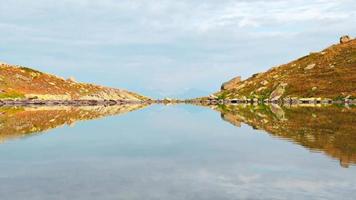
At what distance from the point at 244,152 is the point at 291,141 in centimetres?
859

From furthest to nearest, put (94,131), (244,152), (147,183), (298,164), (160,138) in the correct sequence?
1. (94,131)
2. (160,138)
3. (244,152)
4. (298,164)
5. (147,183)

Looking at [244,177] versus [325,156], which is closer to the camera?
[244,177]

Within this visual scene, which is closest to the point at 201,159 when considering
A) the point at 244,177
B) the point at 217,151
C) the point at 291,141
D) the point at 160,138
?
the point at 217,151

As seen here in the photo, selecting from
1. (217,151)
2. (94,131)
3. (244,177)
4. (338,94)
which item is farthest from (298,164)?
(338,94)

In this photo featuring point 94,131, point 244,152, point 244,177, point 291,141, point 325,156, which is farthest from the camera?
point 94,131

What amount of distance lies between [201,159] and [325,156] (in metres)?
9.37

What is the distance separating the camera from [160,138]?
5497 cm

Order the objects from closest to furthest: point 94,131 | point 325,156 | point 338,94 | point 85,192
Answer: point 85,192, point 325,156, point 94,131, point 338,94

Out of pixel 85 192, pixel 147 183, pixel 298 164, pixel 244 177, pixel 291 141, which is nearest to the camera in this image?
pixel 85 192

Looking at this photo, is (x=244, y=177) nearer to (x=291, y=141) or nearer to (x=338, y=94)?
(x=291, y=141)

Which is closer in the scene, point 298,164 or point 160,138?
point 298,164

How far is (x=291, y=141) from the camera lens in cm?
4684

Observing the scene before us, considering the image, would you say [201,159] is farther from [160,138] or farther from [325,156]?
[160,138]

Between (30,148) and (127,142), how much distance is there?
35.2 ft
